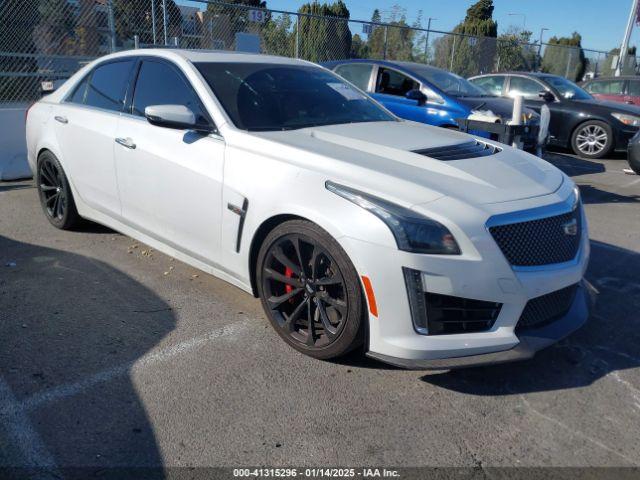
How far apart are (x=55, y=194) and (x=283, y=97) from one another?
2.56 metres

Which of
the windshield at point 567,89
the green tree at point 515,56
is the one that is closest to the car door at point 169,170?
the windshield at point 567,89

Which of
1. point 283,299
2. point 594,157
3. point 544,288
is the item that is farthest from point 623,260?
point 594,157

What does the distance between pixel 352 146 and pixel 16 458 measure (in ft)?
7.61

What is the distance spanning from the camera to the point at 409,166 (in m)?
3.14

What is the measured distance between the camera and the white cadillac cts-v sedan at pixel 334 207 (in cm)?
270

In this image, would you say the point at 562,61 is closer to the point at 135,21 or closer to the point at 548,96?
the point at 548,96

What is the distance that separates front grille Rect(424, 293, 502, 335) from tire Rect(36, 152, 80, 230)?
3579mm

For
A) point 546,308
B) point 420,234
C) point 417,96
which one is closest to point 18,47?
point 417,96

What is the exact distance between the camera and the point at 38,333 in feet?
11.1

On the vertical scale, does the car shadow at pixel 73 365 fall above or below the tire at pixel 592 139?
below

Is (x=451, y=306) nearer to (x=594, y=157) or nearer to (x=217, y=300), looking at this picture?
(x=217, y=300)

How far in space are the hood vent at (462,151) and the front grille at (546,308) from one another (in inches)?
38.2

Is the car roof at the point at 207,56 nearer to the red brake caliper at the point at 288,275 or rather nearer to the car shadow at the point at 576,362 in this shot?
the red brake caliper at the point at 288,275

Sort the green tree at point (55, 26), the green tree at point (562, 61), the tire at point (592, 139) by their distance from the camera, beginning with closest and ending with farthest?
the green tree at point (55, 26)
the tire at point (592, 139)
the green tree at point (562, 61)
